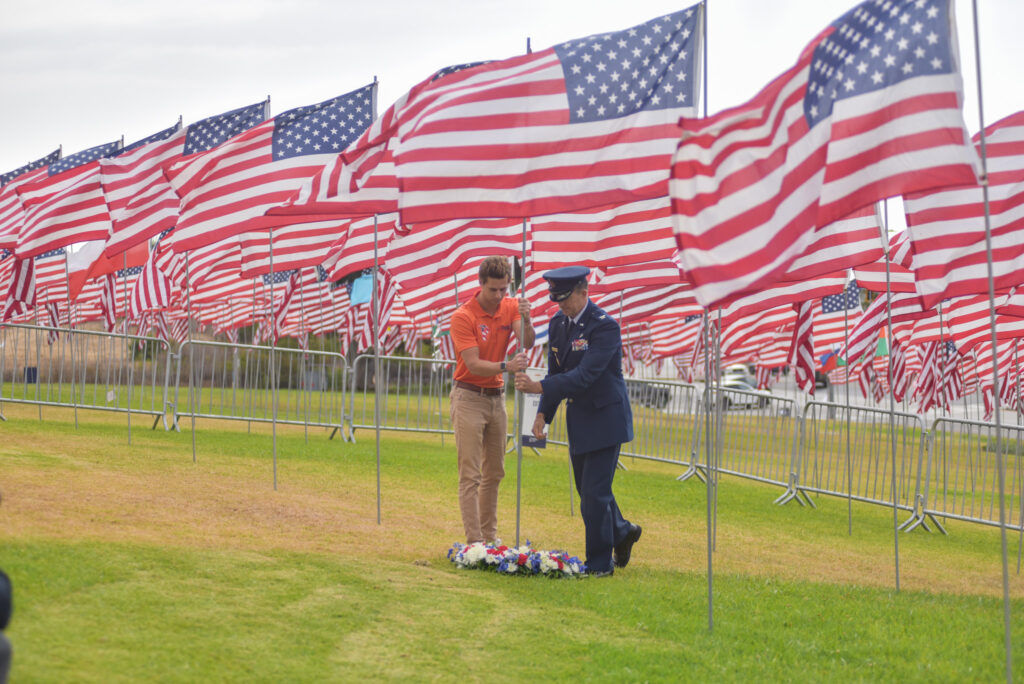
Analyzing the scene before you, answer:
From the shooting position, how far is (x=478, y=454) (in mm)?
8469

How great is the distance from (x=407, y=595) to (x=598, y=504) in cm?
175

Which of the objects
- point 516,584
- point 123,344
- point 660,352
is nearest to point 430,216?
point 516,584

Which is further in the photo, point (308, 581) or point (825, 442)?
point (825, 442)

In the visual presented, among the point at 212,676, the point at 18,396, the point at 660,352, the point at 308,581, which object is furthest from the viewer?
the point at 660,352

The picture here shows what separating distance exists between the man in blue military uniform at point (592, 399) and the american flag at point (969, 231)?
3.00 m

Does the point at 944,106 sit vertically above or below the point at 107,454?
above

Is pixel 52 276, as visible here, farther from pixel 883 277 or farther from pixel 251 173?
pixel 883 277

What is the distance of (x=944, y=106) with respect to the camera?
593cm

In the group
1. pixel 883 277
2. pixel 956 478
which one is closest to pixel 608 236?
pixel 883 277

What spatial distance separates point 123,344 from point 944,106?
15.7 m

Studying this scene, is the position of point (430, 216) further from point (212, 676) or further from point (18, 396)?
point (18, 396)

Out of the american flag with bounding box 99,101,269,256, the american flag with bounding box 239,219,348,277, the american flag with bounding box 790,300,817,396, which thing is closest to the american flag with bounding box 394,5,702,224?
the american flag with bounding box 99,101,269,256

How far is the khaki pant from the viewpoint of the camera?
8.39 meters

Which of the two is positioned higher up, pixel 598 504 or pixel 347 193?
pixel 347 193
